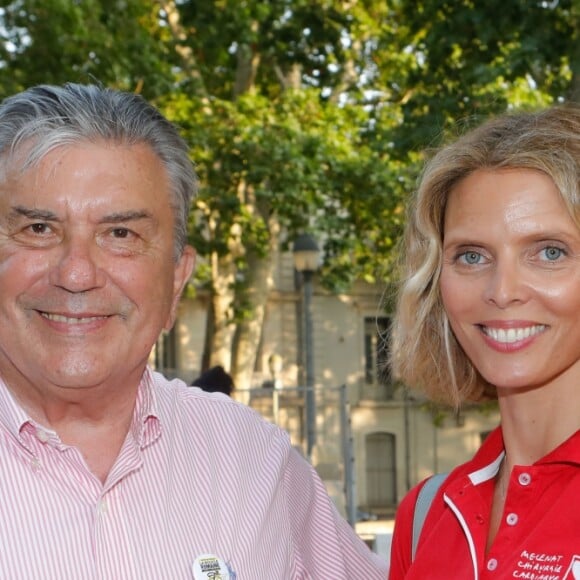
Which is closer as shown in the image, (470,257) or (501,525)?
(501,525)

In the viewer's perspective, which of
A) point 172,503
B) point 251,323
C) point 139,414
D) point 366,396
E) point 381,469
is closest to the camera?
point 172,503

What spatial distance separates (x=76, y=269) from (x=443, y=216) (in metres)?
0.96

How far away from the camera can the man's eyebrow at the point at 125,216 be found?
2713 millimetres

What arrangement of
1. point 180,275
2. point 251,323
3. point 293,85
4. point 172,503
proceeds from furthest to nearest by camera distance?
point 251,323, point 293,85, point 180,275, point 172,503

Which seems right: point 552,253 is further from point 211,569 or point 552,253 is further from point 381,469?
point 381,469

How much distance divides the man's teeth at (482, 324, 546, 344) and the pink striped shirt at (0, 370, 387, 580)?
79 cm

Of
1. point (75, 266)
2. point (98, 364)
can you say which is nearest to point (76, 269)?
point (75, 266)

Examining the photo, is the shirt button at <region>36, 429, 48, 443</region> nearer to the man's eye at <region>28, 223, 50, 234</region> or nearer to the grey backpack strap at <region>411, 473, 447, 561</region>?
the man's eye at <region>28, 223, 50, 234</region>

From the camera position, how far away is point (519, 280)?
262cm

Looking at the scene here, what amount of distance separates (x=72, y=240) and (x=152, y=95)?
13.8 meters

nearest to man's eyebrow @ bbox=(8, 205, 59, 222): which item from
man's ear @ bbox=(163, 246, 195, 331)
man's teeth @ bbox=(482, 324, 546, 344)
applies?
man's ear @ bbox=(163, 246, 195, 331)

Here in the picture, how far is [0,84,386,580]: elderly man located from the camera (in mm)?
2648

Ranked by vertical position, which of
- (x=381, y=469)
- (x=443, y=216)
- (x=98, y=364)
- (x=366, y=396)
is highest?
(x=443, y=216)

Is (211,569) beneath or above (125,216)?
beneath
